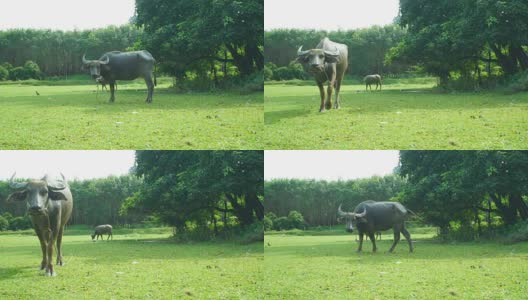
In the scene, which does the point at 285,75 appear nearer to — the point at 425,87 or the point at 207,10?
the point at 207,10

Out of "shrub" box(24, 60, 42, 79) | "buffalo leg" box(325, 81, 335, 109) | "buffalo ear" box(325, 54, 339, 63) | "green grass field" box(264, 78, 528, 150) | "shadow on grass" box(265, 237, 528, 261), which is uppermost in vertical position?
"buffalo ear" box(325, 54, 339, 63)

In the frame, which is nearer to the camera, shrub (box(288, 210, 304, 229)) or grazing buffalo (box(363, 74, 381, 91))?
shrub (box(288, 210, 304, 229))

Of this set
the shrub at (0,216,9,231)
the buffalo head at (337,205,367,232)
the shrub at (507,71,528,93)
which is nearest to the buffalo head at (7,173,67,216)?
the shrub at (0,216,9,231)

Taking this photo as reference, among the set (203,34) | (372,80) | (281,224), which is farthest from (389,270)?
(372,80)

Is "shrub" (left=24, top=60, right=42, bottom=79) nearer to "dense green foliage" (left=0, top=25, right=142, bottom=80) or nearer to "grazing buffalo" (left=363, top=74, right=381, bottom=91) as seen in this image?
"dense green foliage" (left=0, top=25, right=142, bottom=80)

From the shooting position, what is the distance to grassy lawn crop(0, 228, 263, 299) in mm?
7211

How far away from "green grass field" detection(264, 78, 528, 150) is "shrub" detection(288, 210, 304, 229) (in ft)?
7.11

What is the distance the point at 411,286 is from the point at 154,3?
999 cm

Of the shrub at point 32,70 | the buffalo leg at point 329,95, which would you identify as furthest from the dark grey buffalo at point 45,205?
the shrub at point 32,70

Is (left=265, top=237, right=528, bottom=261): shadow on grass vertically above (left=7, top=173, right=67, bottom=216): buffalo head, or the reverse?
(left=7, top=173, right=67, bottom=216): buffalo head

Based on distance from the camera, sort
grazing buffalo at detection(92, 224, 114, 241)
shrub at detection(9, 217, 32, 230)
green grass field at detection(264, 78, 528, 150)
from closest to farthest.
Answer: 1. green grass field at detection(264, 78, 528, 150)
2. shrub at detection(9, 217, 32, 230)
3. grazing buffalo at detection(92, 224, 114, 241)

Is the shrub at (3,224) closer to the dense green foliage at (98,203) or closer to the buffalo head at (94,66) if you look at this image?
the dense green foliage at (98,203)

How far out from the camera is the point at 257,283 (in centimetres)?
809

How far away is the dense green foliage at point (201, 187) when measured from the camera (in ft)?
37.5
